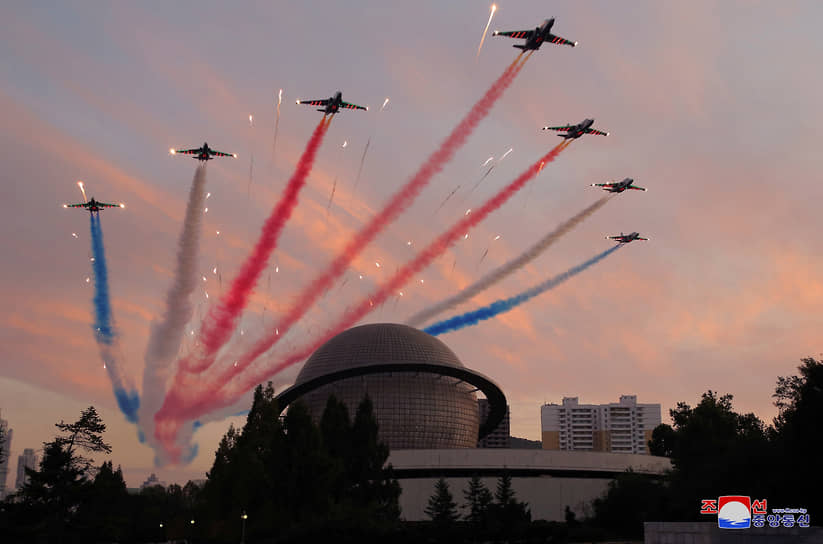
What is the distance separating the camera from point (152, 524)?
4417 inches

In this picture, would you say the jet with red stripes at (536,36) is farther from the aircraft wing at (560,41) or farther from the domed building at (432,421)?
the domed building at (432,421)

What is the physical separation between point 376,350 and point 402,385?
6451mm

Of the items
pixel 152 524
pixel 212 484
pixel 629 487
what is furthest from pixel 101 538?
pixel 629 487

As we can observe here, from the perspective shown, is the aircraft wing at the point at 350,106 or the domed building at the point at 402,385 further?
the domed building at the point at 402,385

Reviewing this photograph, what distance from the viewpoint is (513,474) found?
3661 inches

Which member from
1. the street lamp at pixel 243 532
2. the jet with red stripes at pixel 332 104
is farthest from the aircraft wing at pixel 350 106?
the street lamp at pixel 243 532

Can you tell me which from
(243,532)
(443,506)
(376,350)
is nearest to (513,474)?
(443,506)

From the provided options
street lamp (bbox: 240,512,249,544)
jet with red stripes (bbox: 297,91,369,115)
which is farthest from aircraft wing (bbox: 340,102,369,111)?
street lamp (bbox: 240,512,249,544)

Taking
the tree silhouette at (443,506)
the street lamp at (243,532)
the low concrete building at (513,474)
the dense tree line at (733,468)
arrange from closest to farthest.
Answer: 1. the dense tree line at (733,468)
2. the street lamp at (243,532)
3. the tree silhouette at (443,506)
4. the low concrete building at (513,474)

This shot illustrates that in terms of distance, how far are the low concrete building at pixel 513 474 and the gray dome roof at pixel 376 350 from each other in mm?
16709

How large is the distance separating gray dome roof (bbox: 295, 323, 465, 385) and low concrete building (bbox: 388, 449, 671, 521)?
54.8 feet

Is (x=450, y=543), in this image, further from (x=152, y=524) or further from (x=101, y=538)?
(x=152, y=524)

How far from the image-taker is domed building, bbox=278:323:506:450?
10138 centimetres

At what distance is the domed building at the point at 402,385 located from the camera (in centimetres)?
10138
